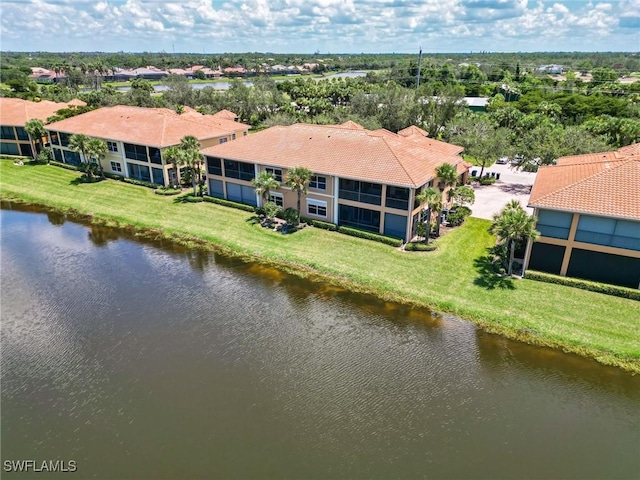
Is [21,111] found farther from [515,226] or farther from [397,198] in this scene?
[515,226]

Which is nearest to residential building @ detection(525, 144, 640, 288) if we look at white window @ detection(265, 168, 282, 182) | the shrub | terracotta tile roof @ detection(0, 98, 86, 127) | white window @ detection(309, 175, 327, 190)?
white window @ detection(309, 175, 327, 190)

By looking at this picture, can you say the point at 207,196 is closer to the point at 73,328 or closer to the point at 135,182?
the point at 135,182

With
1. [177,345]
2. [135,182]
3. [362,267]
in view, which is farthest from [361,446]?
[135,182]

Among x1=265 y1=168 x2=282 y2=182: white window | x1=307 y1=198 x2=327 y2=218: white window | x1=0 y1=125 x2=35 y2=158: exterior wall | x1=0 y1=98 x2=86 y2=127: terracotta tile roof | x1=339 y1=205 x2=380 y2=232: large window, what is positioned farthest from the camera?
x1=0 y1=125 x2=35 y2=158: exterior wall

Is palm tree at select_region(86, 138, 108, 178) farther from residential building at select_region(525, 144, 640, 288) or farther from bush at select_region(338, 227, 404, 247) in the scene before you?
residential building at select_region(525, 144, 640, 288)

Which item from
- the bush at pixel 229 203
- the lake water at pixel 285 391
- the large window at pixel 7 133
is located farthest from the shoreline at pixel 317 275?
the large window at pixel 7 133
